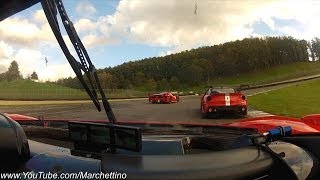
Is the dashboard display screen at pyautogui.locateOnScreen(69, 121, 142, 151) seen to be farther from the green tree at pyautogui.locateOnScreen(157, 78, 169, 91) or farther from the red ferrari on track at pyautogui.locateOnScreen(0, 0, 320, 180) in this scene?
the green tree at pyautogui.locateOnScreen(157, 78, 169, 91)

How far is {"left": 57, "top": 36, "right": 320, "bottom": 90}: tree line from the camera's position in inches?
106

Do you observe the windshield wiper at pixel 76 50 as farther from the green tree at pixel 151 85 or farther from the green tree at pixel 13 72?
the green tree at pixel 13 72

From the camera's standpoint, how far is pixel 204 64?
309 centimetres

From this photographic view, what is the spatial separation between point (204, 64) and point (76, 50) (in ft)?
3.70

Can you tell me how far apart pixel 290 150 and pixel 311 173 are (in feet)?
0.55

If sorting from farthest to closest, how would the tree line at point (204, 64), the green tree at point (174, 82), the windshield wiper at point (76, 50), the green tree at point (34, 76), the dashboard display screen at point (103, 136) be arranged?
1. the green tree at point (174, 82)
2. the tree line at point (204, 64)
3. the green tree at point (34, 76)
4. the windshield wiper at point (76, 50)
5. the dashboard display screen at point (103, 136)

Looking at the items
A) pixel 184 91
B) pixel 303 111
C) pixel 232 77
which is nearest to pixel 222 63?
pixel 232 77

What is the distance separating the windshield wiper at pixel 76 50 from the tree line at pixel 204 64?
0.06 metres

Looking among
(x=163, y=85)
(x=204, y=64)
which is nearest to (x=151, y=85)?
(x=163, y=85)

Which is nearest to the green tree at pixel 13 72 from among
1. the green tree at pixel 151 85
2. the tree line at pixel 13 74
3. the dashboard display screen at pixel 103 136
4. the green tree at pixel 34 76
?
the tree line at pixel 13 74

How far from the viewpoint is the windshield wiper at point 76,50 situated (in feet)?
6.97

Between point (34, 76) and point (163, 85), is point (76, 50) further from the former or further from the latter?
point (163, 85)

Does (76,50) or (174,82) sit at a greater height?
(76,50)

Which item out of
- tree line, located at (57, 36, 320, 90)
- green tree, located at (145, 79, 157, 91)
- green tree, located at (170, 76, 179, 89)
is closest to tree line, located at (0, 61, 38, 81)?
tree line, located at (57, 36, 320, 90)
